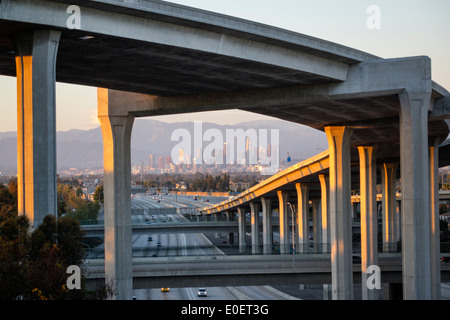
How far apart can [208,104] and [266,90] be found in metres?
3.30

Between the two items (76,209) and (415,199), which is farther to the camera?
(76,209)

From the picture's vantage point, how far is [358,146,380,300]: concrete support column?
173 ft

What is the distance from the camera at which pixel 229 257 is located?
51.8 m

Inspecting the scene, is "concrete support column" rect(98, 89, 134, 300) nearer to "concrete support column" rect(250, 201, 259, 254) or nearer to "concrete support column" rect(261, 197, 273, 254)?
"concrete support column" rect(261, 197, 273, 254)

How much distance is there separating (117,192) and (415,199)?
15.9m

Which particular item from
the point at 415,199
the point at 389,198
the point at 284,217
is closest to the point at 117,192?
the point at 415,199

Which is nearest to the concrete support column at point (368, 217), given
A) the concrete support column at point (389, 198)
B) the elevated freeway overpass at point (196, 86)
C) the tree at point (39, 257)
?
the elevated freeway overpass at point (196, 86)

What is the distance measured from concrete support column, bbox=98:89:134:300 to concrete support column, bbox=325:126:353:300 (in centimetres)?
1451

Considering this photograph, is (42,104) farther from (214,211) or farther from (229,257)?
(214,211)

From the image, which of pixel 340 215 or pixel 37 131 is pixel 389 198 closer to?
pixel 340 215

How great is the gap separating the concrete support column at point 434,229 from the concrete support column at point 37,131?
3767cm

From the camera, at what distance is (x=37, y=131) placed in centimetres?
2112

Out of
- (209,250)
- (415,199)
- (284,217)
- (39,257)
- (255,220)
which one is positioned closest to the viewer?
(39,257)
